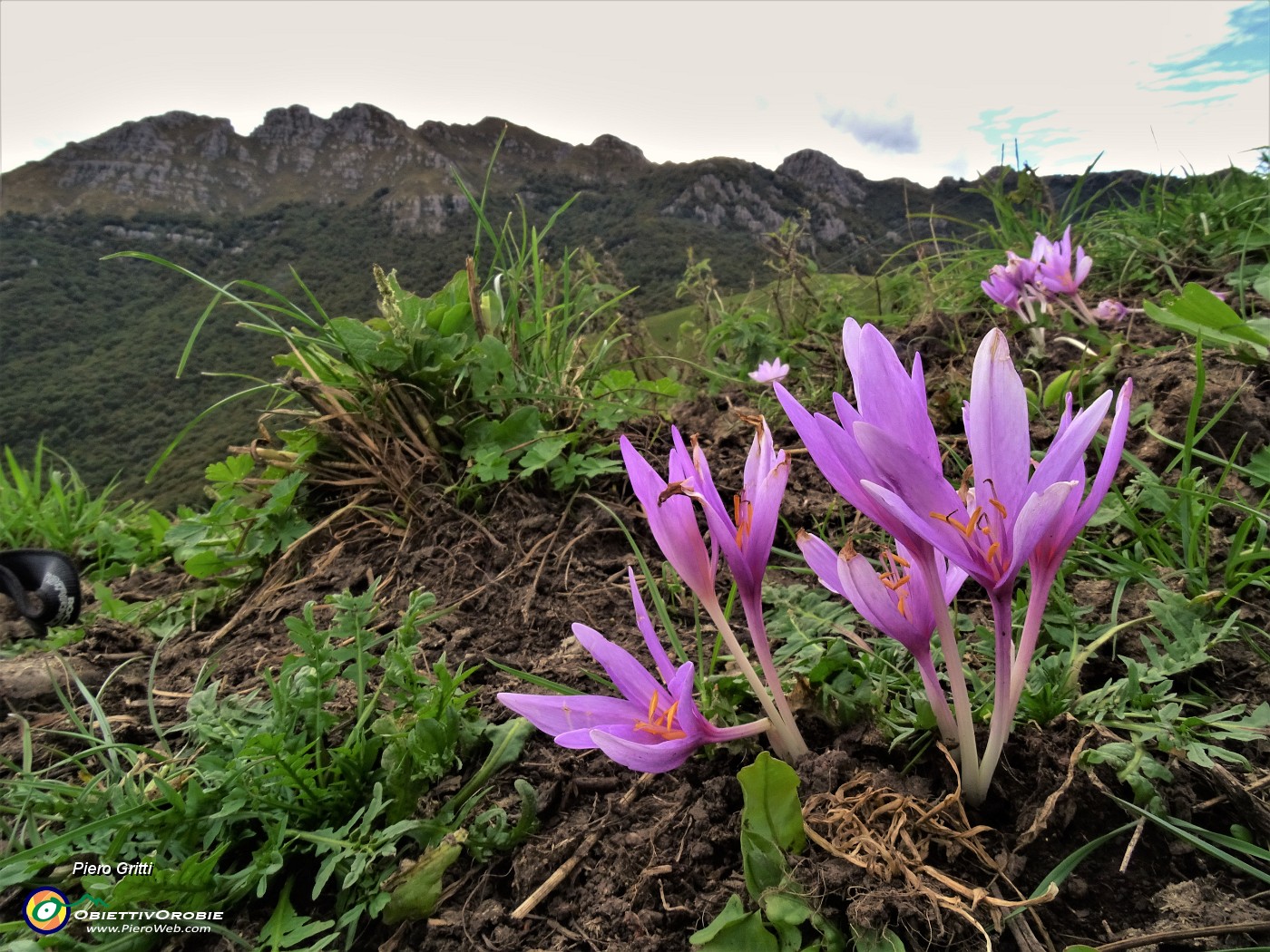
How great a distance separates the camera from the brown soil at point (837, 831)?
808 millimetres

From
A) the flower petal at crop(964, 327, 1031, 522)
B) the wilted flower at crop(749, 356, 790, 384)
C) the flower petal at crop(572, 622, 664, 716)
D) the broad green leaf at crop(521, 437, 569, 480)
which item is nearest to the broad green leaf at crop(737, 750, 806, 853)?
the flower petal at crop(572, 622, 664, 716)

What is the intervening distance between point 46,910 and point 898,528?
145 centimetres

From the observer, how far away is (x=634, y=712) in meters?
0.92

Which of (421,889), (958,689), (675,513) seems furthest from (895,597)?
(421,889)

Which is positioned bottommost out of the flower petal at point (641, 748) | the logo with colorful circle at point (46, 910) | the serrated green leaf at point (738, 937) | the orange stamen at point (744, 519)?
the logo with colorful circle at point (46, 910)

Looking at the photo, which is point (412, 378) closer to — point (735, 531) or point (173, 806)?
point (173, 806)

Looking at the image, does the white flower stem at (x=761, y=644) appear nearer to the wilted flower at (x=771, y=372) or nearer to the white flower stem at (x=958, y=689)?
the white flower stem at (x=958, y=689)

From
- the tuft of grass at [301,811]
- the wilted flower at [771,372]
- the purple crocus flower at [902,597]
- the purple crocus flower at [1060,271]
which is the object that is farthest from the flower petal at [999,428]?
the purple crocus flower at [1060,271]

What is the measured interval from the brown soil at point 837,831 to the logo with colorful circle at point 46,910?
9 centimetres

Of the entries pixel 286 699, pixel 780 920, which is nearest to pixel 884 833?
pixel 780 920

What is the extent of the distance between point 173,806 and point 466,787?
0.48 m

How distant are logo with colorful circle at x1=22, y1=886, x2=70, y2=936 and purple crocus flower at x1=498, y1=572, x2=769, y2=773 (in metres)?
0.92

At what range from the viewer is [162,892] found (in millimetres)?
1067

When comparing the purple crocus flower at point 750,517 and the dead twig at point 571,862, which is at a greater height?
the purple crocus flower at point 750,517
